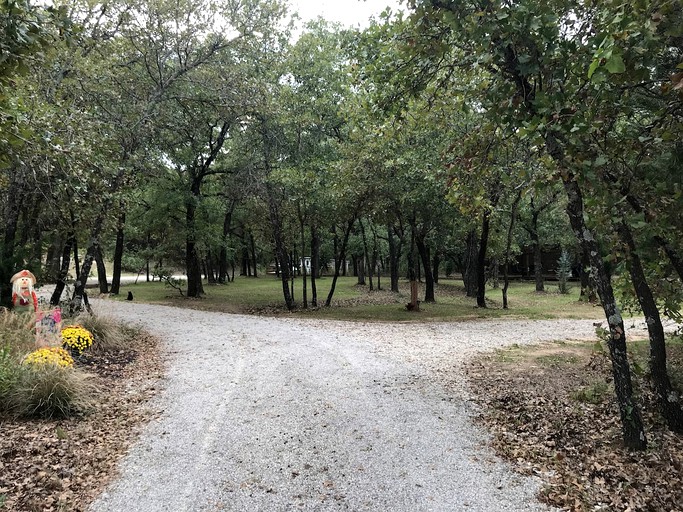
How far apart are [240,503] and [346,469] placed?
971 mm

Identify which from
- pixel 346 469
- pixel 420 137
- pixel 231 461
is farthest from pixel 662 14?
pixel 420 137

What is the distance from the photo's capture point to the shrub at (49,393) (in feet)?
15.8

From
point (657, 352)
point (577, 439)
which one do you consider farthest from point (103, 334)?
point (657, 352)

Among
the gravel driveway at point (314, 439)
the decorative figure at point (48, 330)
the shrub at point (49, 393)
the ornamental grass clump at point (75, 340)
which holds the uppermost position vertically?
the decorative figure at point (48, 330)

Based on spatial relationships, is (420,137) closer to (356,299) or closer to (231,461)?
(356,299)

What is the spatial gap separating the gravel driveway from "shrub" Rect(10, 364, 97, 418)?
910 millimetres

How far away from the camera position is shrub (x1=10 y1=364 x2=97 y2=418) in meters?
4.82

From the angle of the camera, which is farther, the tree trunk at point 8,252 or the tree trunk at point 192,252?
the tree trunk at point 192,252

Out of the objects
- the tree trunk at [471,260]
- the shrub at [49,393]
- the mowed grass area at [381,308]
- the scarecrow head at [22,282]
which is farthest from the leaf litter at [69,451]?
the tree trunk at [471,260]

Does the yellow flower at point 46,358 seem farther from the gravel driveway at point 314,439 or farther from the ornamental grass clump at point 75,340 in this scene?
the ornamental grass clump at point 75,340

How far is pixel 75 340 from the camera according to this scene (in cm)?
695

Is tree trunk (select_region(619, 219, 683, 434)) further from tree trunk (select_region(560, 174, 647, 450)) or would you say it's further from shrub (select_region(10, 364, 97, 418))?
shrub (select_region(10, 364, 97, 418))

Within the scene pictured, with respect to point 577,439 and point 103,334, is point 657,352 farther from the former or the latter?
point 103,334

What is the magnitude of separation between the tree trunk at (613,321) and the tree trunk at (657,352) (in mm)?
647
